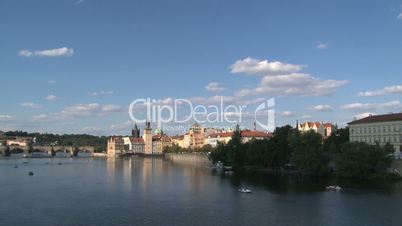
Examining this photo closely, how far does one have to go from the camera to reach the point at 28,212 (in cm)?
3528

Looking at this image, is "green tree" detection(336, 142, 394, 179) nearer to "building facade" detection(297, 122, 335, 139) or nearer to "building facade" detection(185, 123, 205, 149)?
"building facade" detection(297, 122, 335, 139)

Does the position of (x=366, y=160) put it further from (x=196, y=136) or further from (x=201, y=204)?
(x=196, y=136)

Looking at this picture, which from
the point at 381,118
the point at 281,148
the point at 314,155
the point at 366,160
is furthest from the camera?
the point at 381,118

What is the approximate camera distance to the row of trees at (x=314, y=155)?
5603cm

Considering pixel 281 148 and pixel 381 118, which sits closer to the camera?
pixel 281 148

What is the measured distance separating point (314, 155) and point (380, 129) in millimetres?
18507

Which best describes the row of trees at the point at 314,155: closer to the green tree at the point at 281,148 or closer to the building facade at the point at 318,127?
the green tree at the point at 281,148

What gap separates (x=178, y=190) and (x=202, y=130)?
418 feet

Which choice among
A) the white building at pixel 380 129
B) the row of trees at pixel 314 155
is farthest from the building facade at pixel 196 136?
the white building at pixel 380 129

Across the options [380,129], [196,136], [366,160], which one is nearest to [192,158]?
[196,136]

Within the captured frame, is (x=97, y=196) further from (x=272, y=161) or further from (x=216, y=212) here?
(x=272, y=161)

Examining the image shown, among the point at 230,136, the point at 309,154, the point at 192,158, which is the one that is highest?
the point at 230,136

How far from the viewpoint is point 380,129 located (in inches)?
2972

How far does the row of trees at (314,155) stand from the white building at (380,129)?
147 inches
